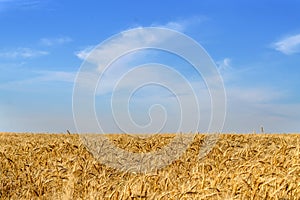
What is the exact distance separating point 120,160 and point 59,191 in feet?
9.70

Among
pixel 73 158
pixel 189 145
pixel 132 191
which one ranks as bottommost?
pixel 132 191

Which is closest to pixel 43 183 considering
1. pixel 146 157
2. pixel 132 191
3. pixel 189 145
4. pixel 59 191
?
pixel 59 191

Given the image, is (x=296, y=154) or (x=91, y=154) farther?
(x=91, y=154)

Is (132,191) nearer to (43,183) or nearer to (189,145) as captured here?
(43,183)

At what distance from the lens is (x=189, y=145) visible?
12672 millimetres

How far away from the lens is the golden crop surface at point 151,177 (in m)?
5.82

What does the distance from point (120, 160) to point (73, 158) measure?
1389 millimetres

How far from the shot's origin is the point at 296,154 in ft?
29.1

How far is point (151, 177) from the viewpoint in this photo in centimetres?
726

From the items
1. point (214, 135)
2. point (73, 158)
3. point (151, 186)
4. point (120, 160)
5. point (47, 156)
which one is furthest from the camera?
point (214, 135)

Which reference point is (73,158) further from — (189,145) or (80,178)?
(189,145)

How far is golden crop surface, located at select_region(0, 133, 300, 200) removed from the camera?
582 centimetres

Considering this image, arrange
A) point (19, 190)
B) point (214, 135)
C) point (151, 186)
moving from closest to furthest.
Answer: point (151, 186) < point (19, 190) < point (214, 135)

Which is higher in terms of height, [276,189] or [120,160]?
[120,160]
